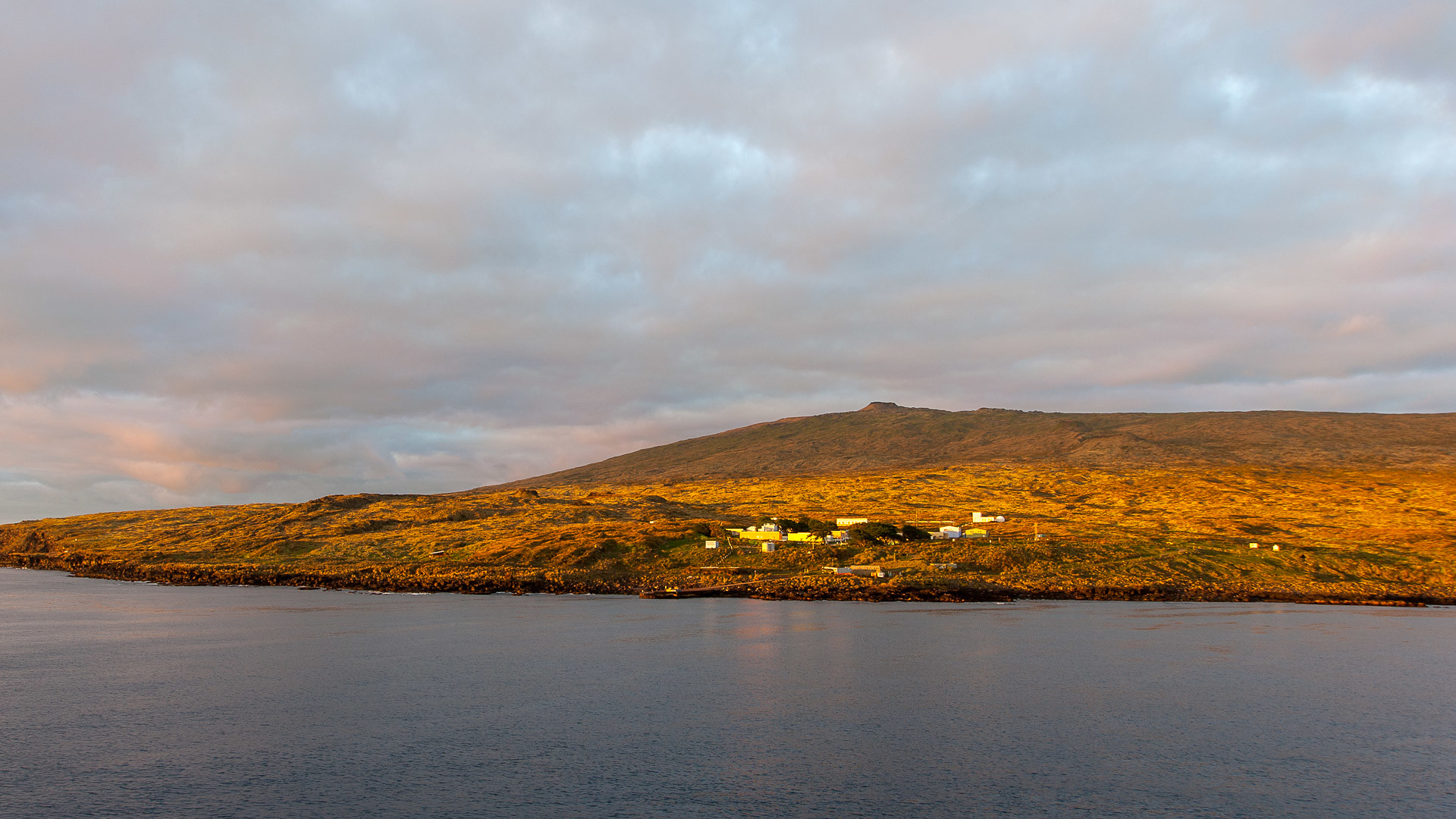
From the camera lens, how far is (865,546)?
11138 centimetres

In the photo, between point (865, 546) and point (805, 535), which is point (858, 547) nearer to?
point (865, 546)

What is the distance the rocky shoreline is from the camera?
88.2m

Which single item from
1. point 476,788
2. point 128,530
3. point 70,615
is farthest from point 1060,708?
point 128,530

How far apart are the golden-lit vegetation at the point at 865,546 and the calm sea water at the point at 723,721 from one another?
3584cm

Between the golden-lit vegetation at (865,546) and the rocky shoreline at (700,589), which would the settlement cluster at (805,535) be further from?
the rocky shoreline at (700,589)

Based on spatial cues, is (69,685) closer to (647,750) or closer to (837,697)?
(647,750)

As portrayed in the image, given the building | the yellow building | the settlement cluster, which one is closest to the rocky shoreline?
the settlement cluster

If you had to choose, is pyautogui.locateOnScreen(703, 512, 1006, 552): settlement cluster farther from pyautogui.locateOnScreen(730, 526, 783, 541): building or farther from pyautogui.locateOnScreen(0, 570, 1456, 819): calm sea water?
pyautogui.locateOnScreen(0, 570, 1456, 819): calm sea water

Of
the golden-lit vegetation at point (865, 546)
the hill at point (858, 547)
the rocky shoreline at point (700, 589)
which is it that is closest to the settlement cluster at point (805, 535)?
the hill at point (858, 547)

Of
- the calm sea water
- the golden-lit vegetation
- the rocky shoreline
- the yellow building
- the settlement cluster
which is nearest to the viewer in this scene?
the calm sea water

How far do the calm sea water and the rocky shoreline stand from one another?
26.7m

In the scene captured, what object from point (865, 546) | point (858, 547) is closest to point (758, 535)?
point (858, 547)

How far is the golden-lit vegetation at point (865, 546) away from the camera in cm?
9612

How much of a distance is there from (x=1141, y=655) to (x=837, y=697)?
22220 mm
